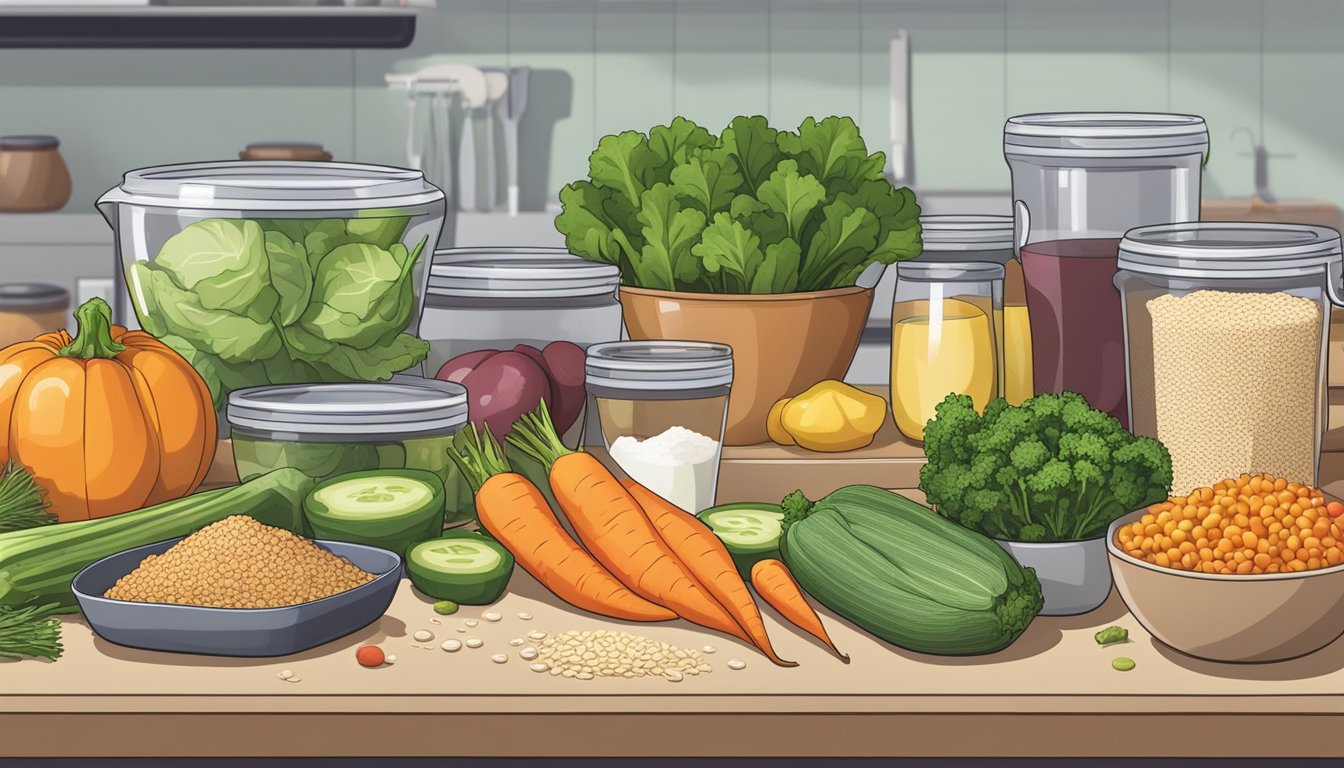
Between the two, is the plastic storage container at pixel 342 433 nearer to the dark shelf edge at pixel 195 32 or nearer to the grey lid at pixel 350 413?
the grey lid at pixel 350 413

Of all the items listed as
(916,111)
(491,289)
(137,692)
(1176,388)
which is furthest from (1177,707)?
(916,111)

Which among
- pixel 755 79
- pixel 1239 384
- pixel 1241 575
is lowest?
pixel 1241 575

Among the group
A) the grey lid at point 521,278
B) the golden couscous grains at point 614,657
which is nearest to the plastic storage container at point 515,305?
the grey lid at point 521,278

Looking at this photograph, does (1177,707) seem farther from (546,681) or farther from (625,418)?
(625,418)

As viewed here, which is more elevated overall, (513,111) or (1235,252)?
(513,111)

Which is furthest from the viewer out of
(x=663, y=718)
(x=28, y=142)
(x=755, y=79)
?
(x=755, y=79)

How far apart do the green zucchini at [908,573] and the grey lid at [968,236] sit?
0.47 meters

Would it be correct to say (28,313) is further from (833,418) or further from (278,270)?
(833,418)

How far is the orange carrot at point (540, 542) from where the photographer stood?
1182mm

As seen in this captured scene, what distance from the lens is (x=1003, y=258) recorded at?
162cm

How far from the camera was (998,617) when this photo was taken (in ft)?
3.45

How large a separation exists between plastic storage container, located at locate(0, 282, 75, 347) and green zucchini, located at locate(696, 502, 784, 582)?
1414 millimetres

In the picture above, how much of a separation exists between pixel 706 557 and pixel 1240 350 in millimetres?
477

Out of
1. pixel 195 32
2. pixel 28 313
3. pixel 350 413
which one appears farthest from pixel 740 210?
pixel 195 32
